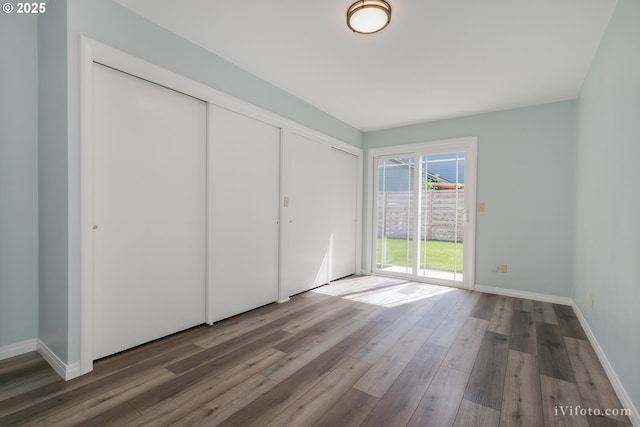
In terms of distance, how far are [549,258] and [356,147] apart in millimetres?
3147

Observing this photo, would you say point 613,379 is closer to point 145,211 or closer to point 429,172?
point 429,172

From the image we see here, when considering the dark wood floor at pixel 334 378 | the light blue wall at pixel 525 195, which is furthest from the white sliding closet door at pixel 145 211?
the light blue wall at pixel 525 195

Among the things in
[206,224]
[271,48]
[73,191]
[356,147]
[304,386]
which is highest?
[271,48]

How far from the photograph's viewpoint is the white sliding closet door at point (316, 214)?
3680mm

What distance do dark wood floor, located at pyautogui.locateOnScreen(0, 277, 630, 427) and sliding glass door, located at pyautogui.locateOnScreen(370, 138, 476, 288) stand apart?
Result: 147 centimetres

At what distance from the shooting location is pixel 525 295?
12.6 ft

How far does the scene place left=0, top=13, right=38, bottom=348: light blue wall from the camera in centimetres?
211

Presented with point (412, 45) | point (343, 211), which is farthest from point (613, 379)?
point (343, 211)

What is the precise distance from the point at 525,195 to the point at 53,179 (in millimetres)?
4967

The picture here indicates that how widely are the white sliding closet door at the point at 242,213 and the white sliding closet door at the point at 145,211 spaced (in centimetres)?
13

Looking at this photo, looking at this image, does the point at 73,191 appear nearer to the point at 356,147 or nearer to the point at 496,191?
the point at 356,147

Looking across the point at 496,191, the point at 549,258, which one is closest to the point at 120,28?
the point at 496,191

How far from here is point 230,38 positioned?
2484mm

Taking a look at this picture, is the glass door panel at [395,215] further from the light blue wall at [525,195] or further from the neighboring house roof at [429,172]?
the light blue wall at [525,195]
